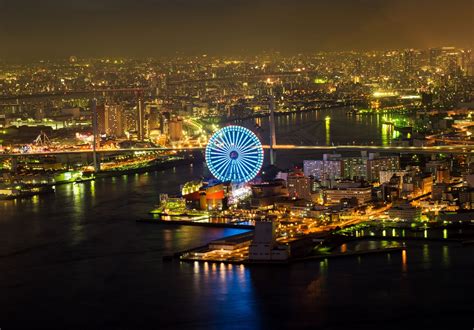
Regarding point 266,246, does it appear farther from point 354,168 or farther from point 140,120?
point 140,120

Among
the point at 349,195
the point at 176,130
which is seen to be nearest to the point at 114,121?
the point at 176,130

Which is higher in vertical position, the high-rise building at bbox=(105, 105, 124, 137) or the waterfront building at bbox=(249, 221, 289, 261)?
the high-rise building at bbox=(105, 105, 124, 137)

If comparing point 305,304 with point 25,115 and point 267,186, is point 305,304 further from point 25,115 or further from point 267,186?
point 25,115

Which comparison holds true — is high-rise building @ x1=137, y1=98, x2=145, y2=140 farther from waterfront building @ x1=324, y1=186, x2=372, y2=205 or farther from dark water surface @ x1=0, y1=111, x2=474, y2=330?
dark water surface @ x1=0, y1=111, x2=474, y2=330

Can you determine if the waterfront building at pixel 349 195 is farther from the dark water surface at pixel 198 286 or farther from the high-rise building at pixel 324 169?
the dark water surface at pixel 198 286

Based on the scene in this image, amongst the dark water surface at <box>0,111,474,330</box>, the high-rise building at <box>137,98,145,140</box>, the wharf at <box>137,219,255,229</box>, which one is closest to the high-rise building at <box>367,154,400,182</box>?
the wharf at <box>137,219,255,229</box>
